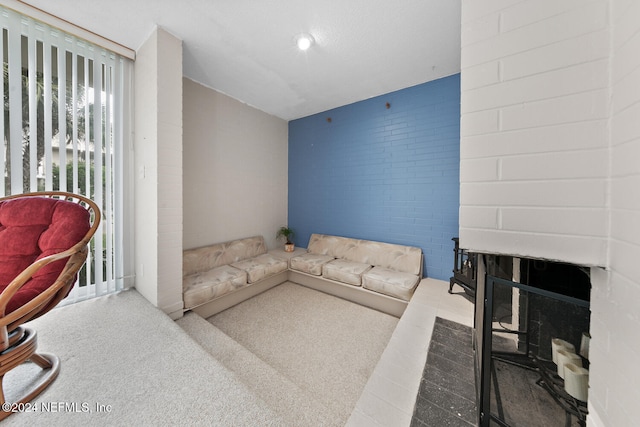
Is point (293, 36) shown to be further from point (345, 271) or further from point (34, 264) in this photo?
point (345, 271)

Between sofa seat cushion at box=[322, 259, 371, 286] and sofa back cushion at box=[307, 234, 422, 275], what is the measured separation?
0.18 metres

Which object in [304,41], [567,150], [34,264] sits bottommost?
[34,264]

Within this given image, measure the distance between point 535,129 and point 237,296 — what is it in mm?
3052

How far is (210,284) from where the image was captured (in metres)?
2.33

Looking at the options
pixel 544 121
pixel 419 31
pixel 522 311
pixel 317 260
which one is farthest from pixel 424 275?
pixel 419 31

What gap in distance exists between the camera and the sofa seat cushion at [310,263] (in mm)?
3034

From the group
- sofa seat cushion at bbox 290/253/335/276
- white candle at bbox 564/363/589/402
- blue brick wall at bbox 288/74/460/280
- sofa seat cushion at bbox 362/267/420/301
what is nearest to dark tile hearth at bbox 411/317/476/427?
white candle at bbox 564/363/589/402

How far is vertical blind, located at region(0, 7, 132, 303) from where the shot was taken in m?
1.66

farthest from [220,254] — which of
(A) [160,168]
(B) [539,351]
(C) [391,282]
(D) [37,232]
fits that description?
(B) [539,351]

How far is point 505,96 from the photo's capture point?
0.82m

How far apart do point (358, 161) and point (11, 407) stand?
3695mm

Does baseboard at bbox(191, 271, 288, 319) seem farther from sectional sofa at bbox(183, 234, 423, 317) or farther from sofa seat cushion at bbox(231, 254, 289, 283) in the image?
sofa seat cushion at bbox(231, 254, 289, 283)

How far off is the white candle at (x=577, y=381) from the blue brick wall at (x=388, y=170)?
198 centimetres

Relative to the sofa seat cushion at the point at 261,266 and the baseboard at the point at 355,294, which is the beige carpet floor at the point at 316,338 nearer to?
the baseboard at the point at 355,294
